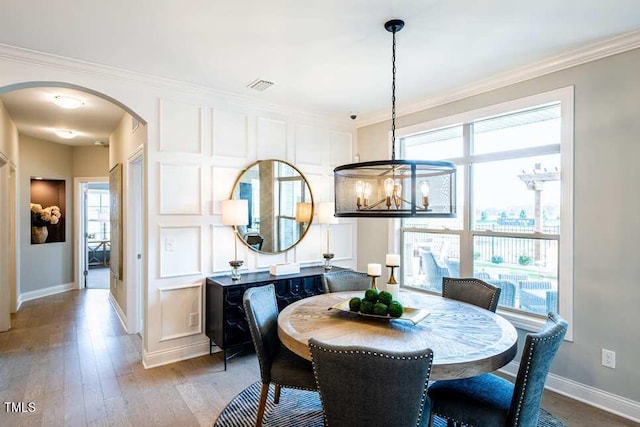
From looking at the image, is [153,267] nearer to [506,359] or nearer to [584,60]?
[506,359]

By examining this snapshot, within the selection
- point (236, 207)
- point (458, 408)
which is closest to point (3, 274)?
point (236, 207)

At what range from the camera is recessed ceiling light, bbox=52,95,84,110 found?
411 cm

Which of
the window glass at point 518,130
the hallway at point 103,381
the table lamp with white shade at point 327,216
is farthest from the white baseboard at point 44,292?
the window glass at point 518,130

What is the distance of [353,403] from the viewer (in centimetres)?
154

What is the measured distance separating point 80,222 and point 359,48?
6.75 m

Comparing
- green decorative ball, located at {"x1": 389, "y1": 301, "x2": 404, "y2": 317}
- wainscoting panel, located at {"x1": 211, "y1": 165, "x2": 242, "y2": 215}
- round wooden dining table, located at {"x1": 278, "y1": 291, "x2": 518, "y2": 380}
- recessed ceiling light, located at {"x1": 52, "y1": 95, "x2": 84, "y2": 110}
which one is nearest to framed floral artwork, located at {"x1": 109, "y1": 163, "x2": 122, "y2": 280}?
recessed ceiling light, located at {"x1": 52, "y1": 95, "x2": 84, "y2": 110}

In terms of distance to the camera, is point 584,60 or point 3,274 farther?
point 3,274

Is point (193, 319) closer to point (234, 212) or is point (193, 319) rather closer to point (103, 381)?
point (103, 381)

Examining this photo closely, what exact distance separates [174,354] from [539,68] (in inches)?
169

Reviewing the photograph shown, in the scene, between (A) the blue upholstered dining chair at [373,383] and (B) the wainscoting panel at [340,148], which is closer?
(A) the blue upholstered dining chair at [373,383]

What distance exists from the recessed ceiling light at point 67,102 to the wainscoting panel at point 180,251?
2.03 m

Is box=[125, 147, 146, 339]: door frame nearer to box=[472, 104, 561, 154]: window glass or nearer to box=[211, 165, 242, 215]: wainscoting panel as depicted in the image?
box=[211, 165, 242, 215]: wainscoting panel

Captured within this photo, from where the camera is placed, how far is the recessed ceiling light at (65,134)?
19.0 ft

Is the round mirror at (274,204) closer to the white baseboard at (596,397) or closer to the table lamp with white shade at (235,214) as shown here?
the table lamp with white shade at (235,214)
